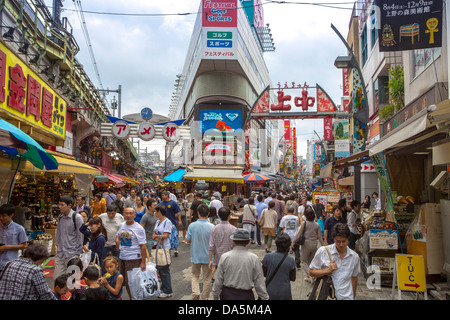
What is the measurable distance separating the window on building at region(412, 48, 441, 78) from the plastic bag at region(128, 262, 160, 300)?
8.67 metres

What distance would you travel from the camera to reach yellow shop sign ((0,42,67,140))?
26.6 ft

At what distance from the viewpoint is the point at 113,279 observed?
4.95 m

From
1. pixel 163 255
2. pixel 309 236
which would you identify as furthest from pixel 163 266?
pixel 309 236

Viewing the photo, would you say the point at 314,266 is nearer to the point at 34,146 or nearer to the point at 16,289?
the point at 16,289

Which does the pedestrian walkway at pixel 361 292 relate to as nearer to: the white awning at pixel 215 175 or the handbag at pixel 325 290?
the handbag at pixel 325 290

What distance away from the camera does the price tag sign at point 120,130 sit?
656 inches

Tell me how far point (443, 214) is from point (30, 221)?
465 inches

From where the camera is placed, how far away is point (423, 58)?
10242 millimetres

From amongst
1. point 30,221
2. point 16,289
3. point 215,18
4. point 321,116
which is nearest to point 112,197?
point 30,221

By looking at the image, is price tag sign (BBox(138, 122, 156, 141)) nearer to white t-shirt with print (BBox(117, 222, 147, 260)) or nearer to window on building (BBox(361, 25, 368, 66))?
white t-shirt with print (BBox(117, 222, 147, 260))

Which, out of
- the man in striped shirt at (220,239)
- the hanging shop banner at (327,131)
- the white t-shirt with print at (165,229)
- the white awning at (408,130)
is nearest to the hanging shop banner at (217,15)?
the hanging shop banner at (327,131)

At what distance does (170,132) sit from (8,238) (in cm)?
1160

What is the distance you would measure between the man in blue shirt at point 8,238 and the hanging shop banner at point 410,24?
8946mm

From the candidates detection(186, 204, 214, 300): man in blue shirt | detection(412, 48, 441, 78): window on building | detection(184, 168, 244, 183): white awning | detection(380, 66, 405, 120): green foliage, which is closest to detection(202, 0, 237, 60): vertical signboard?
detection(184, 168, 244, 183): white awning
